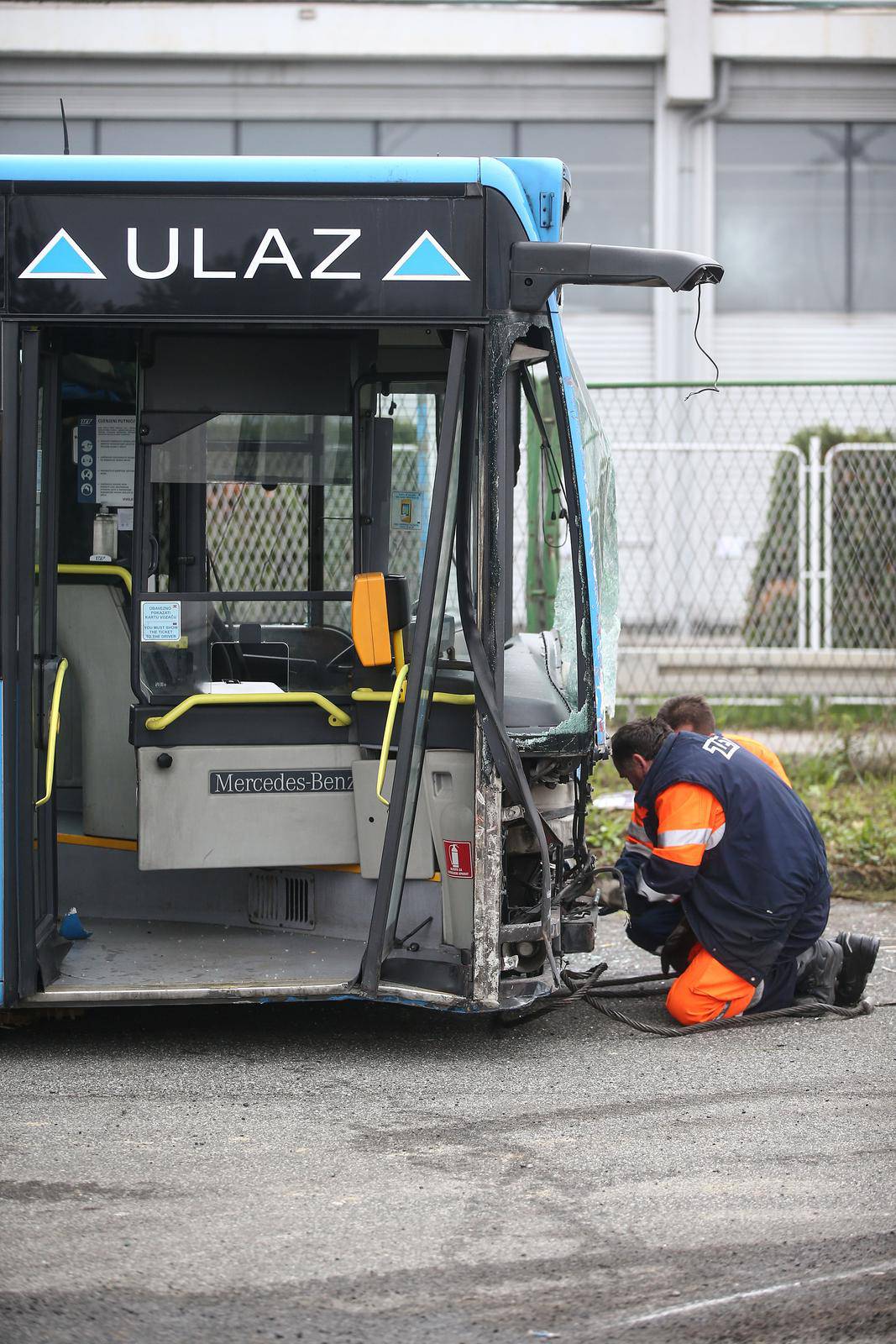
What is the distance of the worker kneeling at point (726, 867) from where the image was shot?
18.6ft

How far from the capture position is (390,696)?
17.9 ft

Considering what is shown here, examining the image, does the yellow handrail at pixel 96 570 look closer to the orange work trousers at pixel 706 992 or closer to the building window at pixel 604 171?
the orange work trousers at pixel 706 992

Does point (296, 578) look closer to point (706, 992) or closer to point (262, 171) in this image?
point (262, 171)

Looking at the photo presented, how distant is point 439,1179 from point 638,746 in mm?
2067

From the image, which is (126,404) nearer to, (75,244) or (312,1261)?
(75,244)

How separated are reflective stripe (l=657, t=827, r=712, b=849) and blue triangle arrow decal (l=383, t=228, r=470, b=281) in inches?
81.3

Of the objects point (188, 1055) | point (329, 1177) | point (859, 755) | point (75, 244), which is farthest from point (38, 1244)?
point (859, 755)

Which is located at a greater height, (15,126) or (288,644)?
(15,126)

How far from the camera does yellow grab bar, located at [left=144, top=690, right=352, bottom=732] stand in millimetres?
5598

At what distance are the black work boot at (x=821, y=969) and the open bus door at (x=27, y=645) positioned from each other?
277 cm

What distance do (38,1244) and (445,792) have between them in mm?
2114

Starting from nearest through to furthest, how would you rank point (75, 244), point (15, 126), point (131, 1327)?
point (131, 1327), point (75, 244), point (15, 126)

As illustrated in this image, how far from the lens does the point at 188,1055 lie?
17.7ft

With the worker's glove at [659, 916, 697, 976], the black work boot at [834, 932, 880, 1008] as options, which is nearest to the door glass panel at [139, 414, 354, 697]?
the worker's glove at [659, 916, 697, 976]
